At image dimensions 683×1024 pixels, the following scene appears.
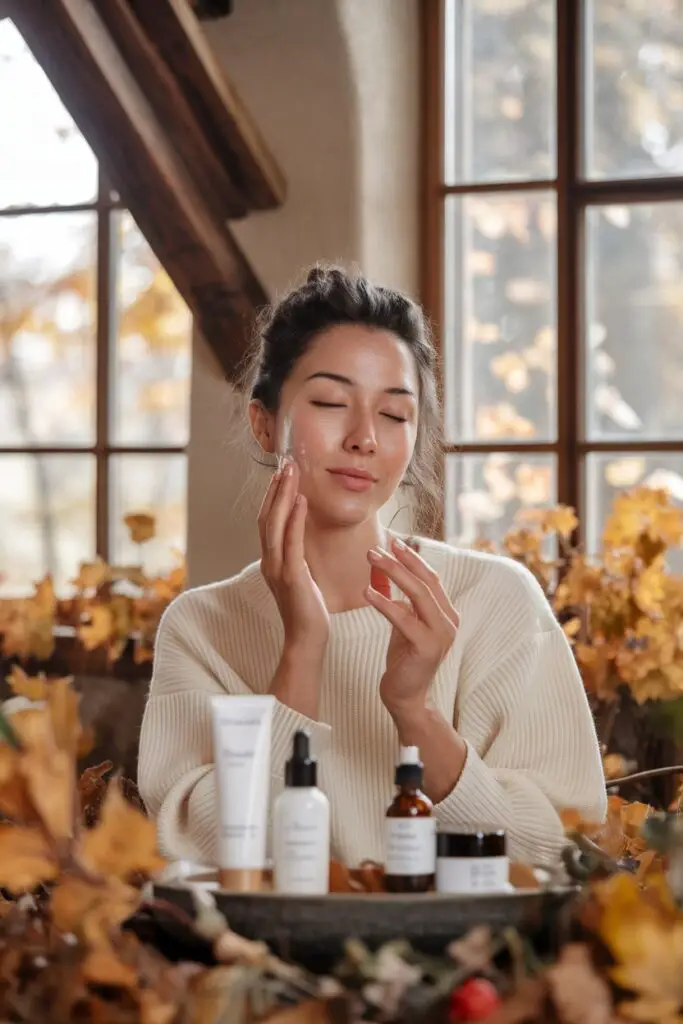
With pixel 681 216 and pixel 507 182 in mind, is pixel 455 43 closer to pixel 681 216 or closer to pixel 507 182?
pixel 507 182

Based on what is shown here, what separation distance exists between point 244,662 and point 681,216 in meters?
1.69

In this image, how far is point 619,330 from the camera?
3.08 meters

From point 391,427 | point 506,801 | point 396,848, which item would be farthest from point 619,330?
point 396,848

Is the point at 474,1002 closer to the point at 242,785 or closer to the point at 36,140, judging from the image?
the point at 242,785

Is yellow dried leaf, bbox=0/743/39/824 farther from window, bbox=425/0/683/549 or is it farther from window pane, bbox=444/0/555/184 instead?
window pane, bbox=444/0/555/184

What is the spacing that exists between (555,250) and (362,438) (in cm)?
159

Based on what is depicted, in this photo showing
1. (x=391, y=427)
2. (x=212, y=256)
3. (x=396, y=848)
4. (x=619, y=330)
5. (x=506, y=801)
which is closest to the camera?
(x=396, y=848)

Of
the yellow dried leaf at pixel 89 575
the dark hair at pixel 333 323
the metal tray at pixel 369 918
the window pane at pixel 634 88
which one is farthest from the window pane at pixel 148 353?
the metal tray at pixel 369 918

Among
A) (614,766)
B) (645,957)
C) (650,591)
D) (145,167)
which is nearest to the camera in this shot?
(645,957)

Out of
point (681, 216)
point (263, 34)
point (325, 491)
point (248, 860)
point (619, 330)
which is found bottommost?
point (248, 860)

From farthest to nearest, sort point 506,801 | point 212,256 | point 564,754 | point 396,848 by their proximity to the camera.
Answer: point 212,256 → point 564,754 → point 506,801 → point 396,848

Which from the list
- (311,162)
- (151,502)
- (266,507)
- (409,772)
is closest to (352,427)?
(266,507)

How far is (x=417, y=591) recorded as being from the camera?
1.35 metres

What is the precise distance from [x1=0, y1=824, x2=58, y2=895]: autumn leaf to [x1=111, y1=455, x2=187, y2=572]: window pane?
242 centimetres
